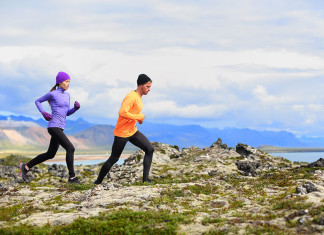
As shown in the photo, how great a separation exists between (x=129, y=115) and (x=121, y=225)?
6520 mm

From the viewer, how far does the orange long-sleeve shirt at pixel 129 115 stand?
18766 mm

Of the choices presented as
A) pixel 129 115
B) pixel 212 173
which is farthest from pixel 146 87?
pixel 212 173

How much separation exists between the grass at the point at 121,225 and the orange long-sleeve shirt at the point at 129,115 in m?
5.63

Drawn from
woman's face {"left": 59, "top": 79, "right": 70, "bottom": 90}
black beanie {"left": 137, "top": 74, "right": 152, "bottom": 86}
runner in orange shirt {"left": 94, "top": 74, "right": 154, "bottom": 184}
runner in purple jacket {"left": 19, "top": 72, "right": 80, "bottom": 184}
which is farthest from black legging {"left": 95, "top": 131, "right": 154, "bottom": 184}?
woman's face {"left": 59, "top": 79, "right": 70, "bottom": 90}

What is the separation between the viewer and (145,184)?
20125mm

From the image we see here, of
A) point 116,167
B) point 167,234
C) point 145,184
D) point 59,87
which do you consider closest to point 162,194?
point 145,184

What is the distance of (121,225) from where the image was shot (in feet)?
43.1

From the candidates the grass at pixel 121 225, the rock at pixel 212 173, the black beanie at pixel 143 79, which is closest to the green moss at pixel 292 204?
the grass at pixel 121 225

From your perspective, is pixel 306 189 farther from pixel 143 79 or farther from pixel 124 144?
pixel 143 79

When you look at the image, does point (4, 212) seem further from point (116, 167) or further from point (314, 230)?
point (116, 167)

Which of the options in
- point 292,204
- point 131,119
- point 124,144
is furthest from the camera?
point 124,144

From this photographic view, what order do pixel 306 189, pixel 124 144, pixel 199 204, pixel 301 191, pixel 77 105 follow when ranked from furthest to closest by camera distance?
pixel 77 105 < pixel 124 144 < pixel 199 204 < pixel 306 189 < pixel 301 191

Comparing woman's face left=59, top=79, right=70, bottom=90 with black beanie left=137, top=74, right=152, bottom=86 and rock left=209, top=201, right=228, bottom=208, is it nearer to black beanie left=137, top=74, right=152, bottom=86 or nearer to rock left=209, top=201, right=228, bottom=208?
black beanie left=137, top=74, right=152, bottom=86

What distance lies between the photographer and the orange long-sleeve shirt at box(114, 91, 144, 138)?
1877cm
